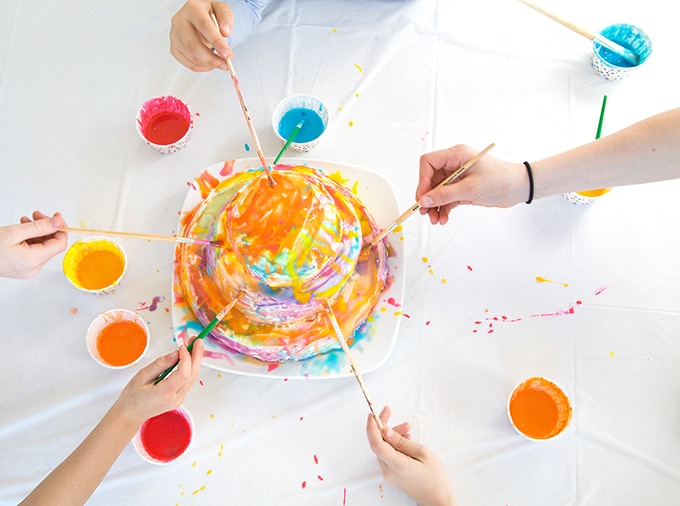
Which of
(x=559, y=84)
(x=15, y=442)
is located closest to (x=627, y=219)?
(x=559, y=84)

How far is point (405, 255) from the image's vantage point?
4.59 feet

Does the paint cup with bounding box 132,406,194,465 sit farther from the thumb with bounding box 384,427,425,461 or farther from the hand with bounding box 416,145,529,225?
the hand with bounding box 416,145,529,225

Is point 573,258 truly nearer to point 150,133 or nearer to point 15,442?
point 150,133

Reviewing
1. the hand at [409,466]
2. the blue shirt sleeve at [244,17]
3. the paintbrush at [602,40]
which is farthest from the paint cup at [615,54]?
the hand at [409,466]

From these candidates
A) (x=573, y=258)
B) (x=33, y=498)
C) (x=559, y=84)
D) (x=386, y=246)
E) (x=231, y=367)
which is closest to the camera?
(x=33, y=498)

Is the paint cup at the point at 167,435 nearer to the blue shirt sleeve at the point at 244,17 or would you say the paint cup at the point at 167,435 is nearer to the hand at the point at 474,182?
the hand at the point at 474,182

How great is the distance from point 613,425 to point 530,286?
39cm

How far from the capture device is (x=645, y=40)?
1487 mm

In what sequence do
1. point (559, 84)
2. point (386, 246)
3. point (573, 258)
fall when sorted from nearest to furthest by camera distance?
1. point (386, 246)
2. point (573, 258)
3. point (559, 84)

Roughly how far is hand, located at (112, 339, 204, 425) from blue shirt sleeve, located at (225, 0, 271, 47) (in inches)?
35.1

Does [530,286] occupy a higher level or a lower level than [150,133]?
lower

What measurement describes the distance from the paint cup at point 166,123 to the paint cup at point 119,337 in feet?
1.56

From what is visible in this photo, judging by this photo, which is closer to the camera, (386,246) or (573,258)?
(386,246)

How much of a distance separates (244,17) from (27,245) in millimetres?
844
